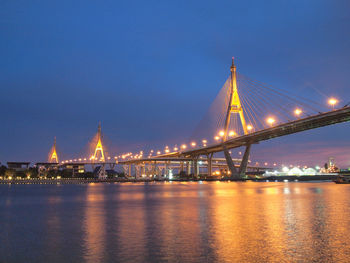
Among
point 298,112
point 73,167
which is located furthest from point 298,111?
point 73,167

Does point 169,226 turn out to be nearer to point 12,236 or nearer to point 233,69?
point 12,236

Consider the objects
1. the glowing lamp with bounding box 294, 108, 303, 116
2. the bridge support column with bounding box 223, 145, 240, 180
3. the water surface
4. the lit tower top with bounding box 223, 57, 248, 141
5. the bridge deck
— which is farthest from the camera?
the bridge support column with bounding box 223, 145, 240, 180

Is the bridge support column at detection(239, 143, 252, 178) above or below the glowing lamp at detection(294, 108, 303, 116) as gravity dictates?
below

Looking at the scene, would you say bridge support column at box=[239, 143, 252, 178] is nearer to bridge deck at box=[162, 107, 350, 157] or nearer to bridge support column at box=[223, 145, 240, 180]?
bridge support column at box=[223, 145, 240, 180]

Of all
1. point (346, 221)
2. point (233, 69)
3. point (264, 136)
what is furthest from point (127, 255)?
point (233, 69)

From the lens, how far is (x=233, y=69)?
72.0 metres

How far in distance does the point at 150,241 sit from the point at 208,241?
1982mm

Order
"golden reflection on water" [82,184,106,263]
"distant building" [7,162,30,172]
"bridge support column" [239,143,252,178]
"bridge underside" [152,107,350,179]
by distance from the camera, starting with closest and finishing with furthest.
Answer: "golden reflection on water" [82,184,106,263] < "bridge underside" [152,107,350,179] < "bridge support column" [239,143,252,178] < "distant building" [7,162,30,172]

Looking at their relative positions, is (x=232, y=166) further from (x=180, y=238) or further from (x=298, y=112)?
(x=180, y=238)

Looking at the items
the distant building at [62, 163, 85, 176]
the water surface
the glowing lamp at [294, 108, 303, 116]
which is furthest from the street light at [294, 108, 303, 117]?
the distant building at [62, 163, 85, 176]

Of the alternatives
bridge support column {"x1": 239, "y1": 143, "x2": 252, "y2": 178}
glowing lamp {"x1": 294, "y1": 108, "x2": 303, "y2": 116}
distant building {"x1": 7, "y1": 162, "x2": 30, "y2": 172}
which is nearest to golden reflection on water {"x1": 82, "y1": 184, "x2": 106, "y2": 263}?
glowing lamp {"x1": 294, "y1": 108, "x2": 303, "y2": 116}

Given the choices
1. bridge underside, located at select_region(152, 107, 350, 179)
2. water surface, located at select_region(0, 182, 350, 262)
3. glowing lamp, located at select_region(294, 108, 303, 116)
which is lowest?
water surface, located at select_region(0, 182, 350, 262)

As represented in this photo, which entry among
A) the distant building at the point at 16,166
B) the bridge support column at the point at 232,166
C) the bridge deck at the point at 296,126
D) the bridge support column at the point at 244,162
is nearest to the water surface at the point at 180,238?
the bridge deck at the point at 296,126

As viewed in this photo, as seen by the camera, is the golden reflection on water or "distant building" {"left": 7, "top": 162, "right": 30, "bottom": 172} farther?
"distant building" {"left": 7, "top": 162, "right": 30, "bottom": 172}
